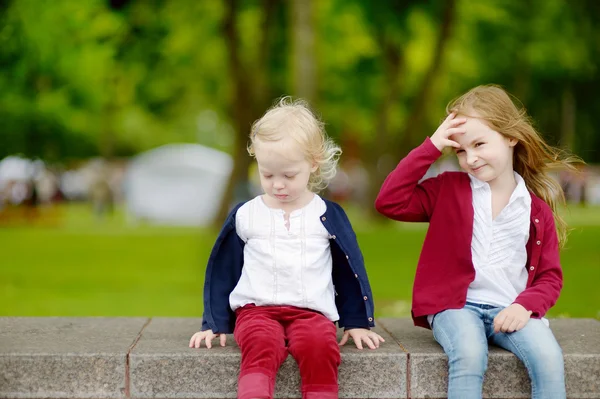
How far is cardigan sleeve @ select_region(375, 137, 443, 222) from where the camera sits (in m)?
3.90

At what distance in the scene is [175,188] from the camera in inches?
1286

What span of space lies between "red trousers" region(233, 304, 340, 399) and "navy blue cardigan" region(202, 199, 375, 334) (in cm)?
29

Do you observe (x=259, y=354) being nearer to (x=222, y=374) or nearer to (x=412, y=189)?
(x=222, y=374)

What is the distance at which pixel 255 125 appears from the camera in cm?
396

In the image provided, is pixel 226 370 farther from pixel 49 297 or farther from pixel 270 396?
pixel 49 297

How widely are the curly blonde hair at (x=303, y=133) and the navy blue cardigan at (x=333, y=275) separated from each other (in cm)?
18

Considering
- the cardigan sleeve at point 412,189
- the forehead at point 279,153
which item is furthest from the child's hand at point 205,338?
the cardigan sleeve at point 412,189

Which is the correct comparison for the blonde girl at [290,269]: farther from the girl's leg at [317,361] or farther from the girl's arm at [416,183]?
the girl's arm at [416,183]

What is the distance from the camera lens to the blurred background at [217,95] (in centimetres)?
1035

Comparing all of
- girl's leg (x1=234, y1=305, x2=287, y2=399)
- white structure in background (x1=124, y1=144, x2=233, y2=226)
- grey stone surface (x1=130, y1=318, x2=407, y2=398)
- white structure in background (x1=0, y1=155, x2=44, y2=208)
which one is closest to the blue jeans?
grey stone surface (x1=130, y1=318, x2=407, y2=398)

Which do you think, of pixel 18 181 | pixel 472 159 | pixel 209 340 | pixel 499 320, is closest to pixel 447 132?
pixel 472 159

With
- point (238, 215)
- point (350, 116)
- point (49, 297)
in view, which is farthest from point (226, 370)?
point (350, 116)

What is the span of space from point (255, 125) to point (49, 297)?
20.0 feet

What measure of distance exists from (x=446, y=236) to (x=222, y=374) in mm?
1311
